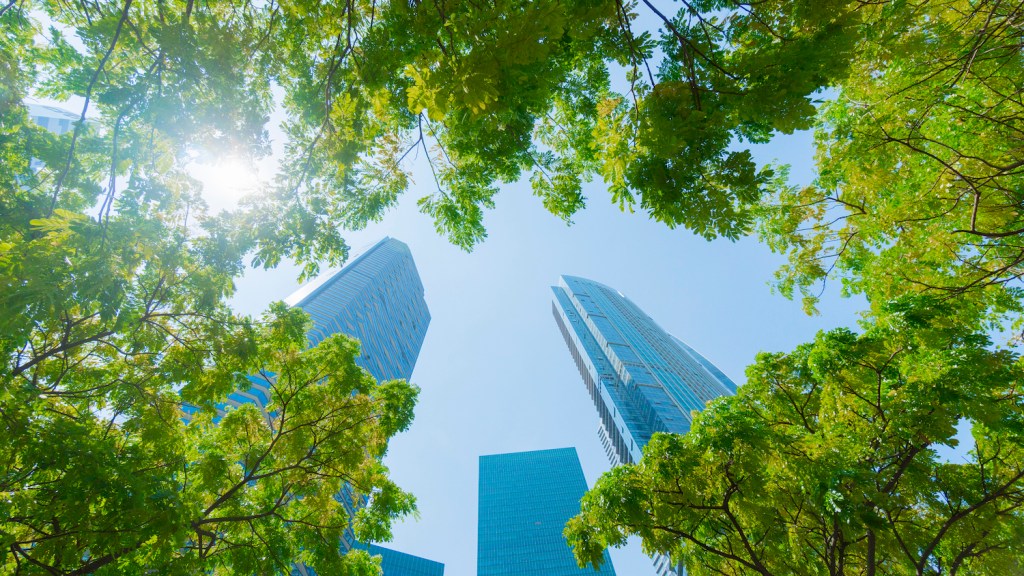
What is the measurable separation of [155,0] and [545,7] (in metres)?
4.84

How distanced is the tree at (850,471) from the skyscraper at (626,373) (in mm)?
54353

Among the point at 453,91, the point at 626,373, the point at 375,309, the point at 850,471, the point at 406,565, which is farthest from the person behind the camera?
the point at 626,373

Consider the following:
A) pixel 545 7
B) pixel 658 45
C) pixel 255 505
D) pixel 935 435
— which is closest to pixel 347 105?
pixel 545 7

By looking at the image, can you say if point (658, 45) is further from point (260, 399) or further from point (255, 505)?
point (260, 399)

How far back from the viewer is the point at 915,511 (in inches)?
236

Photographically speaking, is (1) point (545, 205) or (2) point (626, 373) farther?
(2) point (626, 373)

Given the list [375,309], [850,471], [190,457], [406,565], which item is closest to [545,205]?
[850,471]

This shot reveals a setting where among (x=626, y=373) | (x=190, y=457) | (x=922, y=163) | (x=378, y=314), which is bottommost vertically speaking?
(x=190, y=457)

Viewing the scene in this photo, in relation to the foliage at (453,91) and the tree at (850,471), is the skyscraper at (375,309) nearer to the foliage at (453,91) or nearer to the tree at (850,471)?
the foliage at (453,91)

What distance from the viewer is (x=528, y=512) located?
75562mm

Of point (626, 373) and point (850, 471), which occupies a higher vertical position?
point (626, 373)

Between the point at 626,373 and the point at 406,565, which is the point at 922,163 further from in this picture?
the point at 406,565

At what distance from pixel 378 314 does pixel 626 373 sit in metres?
48.8

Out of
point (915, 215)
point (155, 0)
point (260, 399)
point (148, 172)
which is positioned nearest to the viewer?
point (155, 0)
